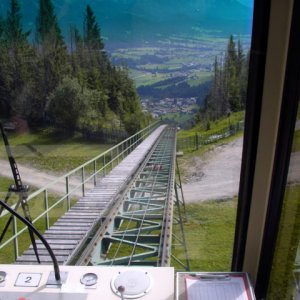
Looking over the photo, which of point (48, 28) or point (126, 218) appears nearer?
point (48, 28)

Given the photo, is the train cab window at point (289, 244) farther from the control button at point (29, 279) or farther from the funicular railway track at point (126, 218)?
the control button at point (29, 279)

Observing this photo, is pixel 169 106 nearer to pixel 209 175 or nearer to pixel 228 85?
pixel 228 85

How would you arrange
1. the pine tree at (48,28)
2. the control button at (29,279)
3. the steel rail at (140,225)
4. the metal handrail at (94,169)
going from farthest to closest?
the steel rail at (140,225), the metal handrail at (94,169), the control button at (29,279), the pine tree at (48,28)

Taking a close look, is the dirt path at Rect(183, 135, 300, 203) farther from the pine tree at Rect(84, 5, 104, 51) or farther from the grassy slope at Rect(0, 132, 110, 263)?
the pine tree at Rect(84, 5, 104, 51)

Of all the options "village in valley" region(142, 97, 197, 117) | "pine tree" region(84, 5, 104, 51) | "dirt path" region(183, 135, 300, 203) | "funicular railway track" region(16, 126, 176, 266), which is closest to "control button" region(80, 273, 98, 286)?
"funicular railway track" region(16, 126, 176, 266)

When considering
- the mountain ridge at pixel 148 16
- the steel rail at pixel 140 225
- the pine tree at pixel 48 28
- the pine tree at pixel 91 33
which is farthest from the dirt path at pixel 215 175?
the pine tree at pixel 48 28

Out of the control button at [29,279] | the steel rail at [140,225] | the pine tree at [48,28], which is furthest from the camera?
the steel rail at [140,225]

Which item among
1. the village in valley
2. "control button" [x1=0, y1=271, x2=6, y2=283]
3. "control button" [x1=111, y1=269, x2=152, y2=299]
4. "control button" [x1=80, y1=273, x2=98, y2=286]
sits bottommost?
"control button" [x1=0, y1=271, x2=6, y2=283]

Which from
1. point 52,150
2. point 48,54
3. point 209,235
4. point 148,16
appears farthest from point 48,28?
point 209,235

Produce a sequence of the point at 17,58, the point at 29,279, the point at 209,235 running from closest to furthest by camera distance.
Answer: the point at 17,58 < the point at 29,279 < the point at 209,235
